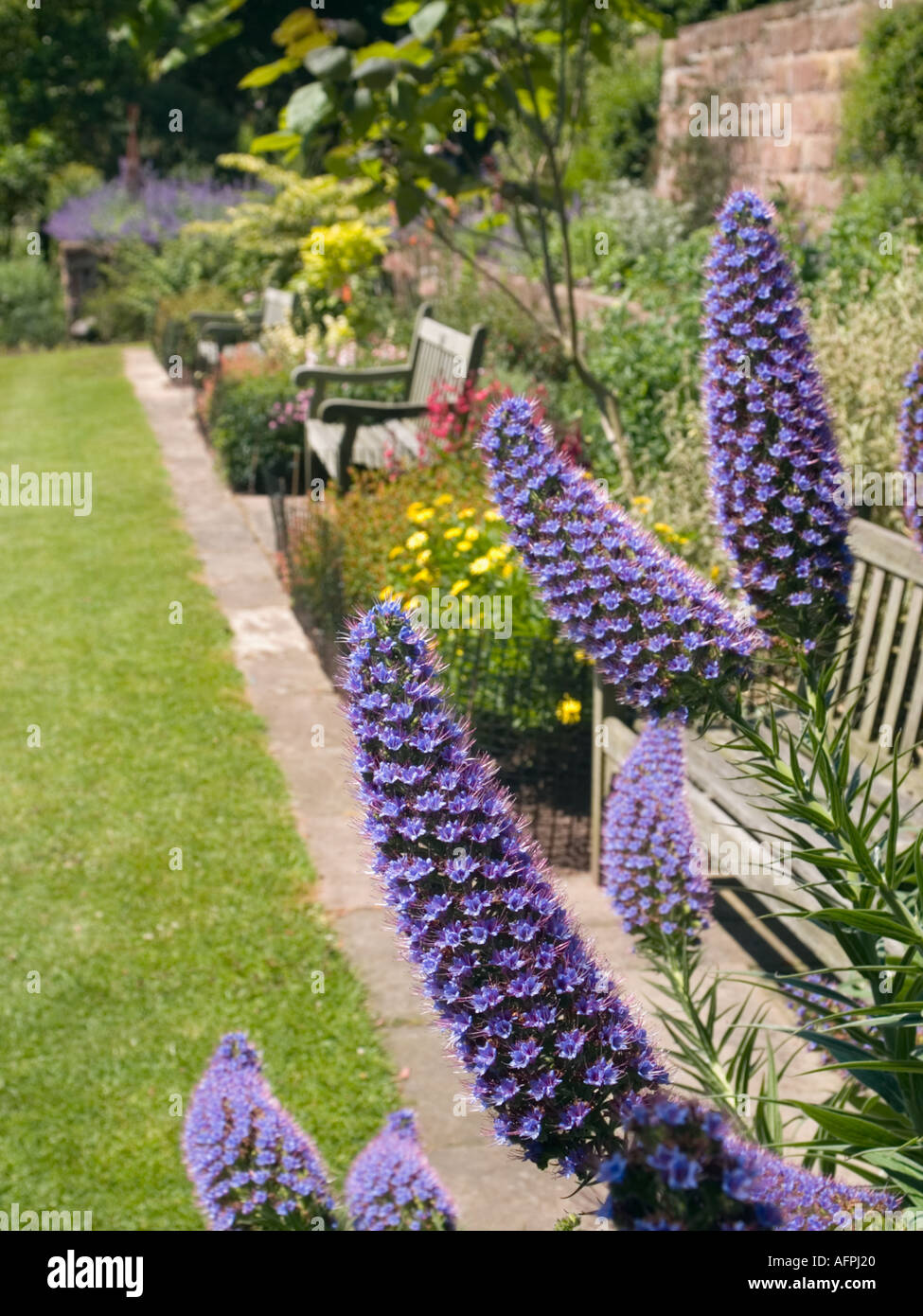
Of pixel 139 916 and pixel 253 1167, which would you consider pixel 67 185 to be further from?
pixel 253 1167

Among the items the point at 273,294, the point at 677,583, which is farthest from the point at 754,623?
the point at 273,294

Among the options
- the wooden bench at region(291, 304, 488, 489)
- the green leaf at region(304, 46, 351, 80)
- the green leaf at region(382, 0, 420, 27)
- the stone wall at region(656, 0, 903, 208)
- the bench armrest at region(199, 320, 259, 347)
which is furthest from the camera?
the bench armrest at region(199, 320, 259, 347)

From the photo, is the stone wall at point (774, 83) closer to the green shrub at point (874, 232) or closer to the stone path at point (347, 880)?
the green shrub at point (874, 232)

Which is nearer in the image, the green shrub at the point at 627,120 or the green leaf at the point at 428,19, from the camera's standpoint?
the green leaf at the point at 428,19

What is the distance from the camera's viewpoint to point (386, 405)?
8.30 meters

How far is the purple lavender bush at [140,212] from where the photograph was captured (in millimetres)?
18641

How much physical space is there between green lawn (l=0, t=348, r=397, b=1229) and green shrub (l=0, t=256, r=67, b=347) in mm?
11707

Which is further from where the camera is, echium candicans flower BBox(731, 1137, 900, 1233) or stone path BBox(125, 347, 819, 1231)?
stone path BBox(125, 347, 819, 1231)

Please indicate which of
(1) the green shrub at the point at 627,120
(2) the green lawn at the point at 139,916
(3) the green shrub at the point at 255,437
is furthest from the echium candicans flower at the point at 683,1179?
(1) the green shrub at the point at 627,120

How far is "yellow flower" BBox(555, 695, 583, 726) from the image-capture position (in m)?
4.82

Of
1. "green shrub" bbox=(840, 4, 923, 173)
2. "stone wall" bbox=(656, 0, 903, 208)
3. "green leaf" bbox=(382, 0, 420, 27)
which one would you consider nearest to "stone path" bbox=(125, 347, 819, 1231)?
"green leaf" bbox=(382, 0, 420, 27)

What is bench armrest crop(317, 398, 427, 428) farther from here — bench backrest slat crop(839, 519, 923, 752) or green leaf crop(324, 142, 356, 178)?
bench backrest slat crop(839, 519, 923, 752)

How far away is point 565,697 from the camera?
196 inches

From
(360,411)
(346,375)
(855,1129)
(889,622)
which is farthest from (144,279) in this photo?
(855,1129)
